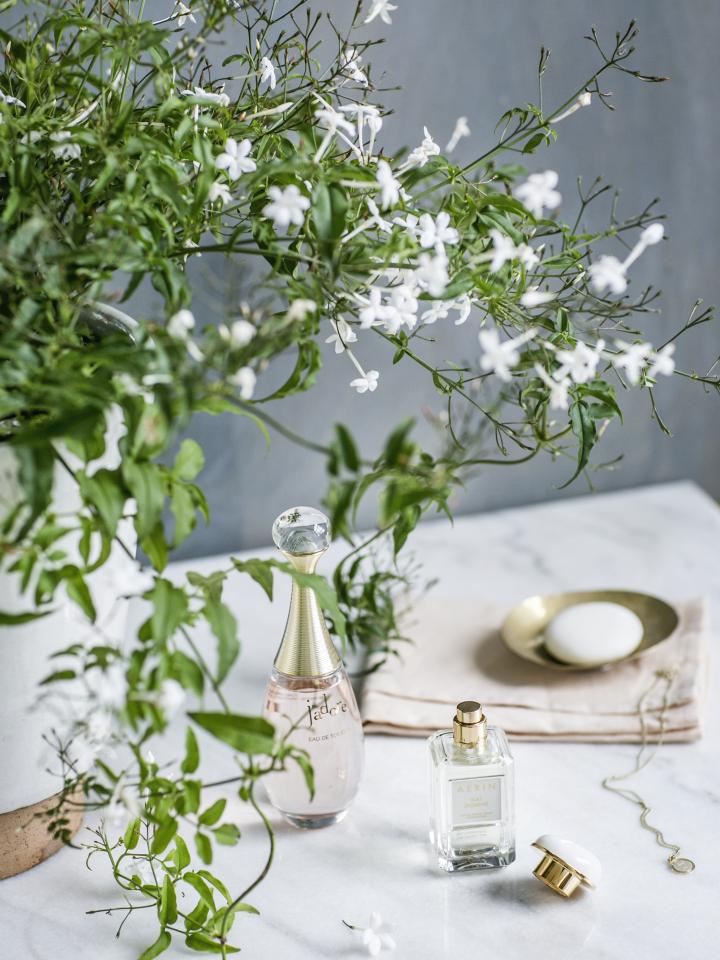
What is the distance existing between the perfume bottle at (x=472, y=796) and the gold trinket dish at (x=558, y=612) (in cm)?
21

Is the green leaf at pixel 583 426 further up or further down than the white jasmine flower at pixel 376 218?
further down

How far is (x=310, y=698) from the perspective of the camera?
0.71m

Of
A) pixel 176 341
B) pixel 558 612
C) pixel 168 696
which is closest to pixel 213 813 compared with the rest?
pixel 168 696

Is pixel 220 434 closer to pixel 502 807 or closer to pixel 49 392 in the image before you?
pixel 502 807

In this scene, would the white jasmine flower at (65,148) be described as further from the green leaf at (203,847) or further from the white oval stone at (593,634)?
the white oval stone at (593,634)

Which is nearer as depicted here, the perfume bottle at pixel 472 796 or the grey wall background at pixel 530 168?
the perfume bottle at pixel 472 796

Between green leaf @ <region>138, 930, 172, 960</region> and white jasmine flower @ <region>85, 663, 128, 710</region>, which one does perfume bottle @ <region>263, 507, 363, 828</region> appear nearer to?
green leaf @ <region>138, 930, 172, 960</region>

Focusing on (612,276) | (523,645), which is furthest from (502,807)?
(612,276)

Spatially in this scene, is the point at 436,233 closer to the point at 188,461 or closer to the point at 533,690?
the point at 188,461

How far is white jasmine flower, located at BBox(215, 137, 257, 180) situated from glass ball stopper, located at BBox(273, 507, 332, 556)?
232mm

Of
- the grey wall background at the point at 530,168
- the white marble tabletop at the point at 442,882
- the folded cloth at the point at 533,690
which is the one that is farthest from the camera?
the grey wall background at the point at 530,168

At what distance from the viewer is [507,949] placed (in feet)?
2.07

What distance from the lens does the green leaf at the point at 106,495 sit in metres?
0.46

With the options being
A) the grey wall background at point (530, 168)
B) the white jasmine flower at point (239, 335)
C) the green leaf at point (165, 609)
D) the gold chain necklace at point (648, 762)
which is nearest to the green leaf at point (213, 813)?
the green leaf at point (165, 609)
